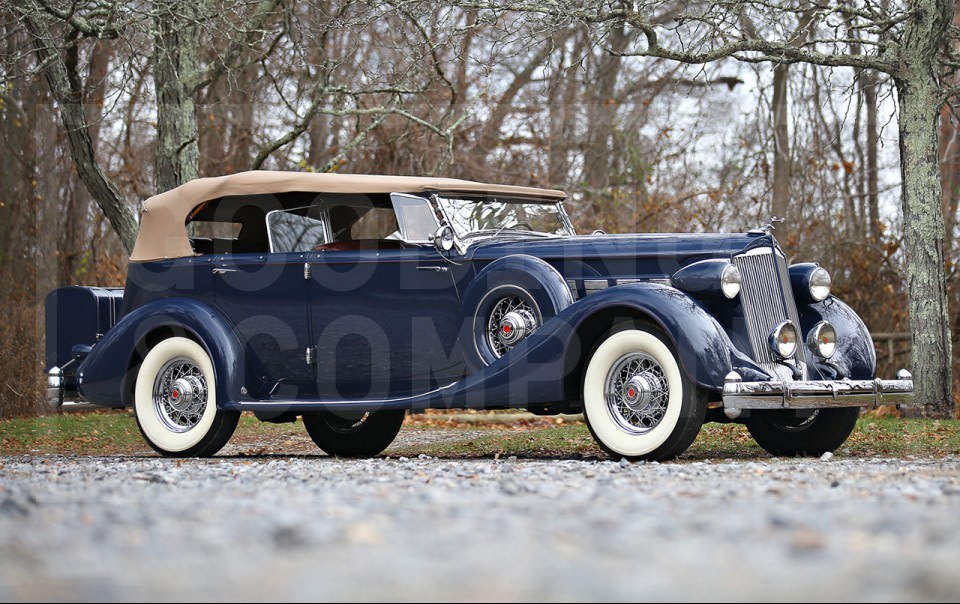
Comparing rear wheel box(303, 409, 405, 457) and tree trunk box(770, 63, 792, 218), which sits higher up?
tree trunk box(770, 63, 792, 218)

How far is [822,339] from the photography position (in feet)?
24.4

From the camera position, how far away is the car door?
25.7ft

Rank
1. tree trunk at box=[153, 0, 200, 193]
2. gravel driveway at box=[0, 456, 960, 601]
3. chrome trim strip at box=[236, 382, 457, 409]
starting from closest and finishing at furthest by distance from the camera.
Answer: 1. gravel driveway at box=[0, 456, 960, 601]
2. chrome trim strip at box=[236, 382, 457, 409]
3. tree trunk at box=[153, 0, 200, 193]

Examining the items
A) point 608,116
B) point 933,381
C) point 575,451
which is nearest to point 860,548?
point 575,451

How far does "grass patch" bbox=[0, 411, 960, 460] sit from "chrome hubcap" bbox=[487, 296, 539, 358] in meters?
0.95

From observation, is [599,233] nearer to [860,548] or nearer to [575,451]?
[575,451]

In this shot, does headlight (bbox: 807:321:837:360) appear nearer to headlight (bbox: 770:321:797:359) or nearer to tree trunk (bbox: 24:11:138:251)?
headlight (bbox: 770:321:797:359)

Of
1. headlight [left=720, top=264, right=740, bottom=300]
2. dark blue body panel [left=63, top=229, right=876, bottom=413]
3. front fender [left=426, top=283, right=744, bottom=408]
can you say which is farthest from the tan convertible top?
headlight [left=720, top=264, right=740, bottom=300]

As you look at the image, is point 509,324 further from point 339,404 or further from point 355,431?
point 355,431

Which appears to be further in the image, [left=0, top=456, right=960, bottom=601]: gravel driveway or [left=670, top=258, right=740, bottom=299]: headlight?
[left=670, top=258, right=740, bottom=299]: headlight

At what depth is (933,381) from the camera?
1059cm

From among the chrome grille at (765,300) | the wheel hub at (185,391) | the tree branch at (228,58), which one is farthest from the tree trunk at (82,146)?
the chrome grille at (765,300)

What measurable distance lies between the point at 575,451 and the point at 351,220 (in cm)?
244

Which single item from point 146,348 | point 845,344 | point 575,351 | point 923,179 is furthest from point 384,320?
point 923,179
